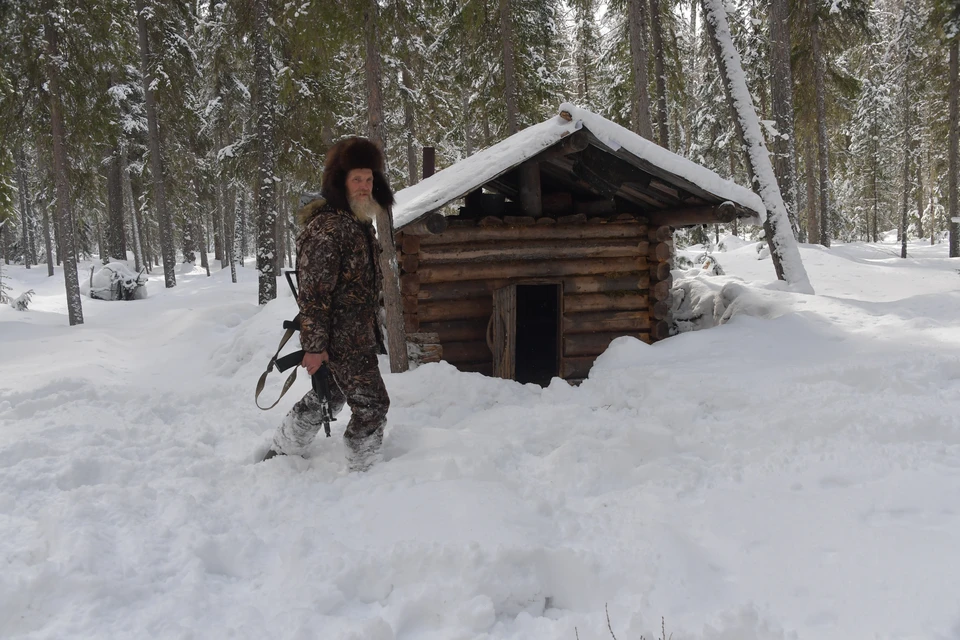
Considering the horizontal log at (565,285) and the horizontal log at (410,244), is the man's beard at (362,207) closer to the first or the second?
the horizontal log at (410,244)

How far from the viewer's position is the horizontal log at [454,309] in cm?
748

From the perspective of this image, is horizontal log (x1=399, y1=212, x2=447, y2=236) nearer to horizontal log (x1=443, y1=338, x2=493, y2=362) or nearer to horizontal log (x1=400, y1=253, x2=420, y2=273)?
horizontal log (x1=400, y1=253, x2=420, y2=273)

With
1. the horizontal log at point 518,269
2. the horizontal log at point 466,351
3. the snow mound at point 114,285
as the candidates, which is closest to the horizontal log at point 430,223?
the horizontal log at point 518,269

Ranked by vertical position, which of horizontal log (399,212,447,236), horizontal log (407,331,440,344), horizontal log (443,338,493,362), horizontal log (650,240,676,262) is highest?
horizontal log (399,212,447,236)

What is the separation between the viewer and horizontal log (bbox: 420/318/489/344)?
24.9 feet

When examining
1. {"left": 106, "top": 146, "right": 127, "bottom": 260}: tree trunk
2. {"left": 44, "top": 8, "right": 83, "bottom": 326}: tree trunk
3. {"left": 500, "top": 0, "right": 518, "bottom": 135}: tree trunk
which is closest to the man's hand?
{"left": 44, "top": 8, "right": 83, "bottom": 326}: tree trunk

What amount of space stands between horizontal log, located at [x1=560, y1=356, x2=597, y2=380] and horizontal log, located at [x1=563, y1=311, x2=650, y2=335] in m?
0.39

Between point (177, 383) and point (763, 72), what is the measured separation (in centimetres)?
2062

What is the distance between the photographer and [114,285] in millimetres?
18828

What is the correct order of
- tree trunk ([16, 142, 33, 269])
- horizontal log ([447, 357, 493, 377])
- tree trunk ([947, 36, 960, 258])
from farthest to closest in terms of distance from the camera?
1. tree trunk ([16, 142, 33, 269])
2. tree trunk ([947, 36, 960, 258])
3. horizontal log ([447, 357, 493, 377])

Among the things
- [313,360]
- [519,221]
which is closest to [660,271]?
[519,221]

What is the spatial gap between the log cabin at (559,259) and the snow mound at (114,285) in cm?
1569

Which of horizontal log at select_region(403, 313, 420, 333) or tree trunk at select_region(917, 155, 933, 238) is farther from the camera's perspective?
tree trunk at select_region(917, 155, 933, 238)

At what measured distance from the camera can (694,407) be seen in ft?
15.3
